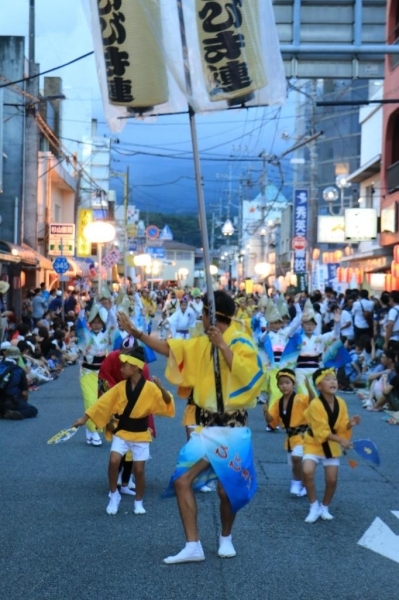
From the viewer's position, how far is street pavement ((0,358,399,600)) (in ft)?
18.0

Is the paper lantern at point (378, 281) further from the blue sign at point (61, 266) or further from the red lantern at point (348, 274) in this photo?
the blue sign at point (61, 266)

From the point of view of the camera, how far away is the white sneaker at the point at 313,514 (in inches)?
283

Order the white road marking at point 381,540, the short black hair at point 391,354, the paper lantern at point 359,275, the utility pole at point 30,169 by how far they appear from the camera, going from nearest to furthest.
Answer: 1. the white road marking at point 381,540
2. the short black hair at point 391,354
3. the utility pole at point 30,169
4. the paper lantern at point 359,275

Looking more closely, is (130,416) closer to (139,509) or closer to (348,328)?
(139,509)

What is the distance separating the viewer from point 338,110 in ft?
166

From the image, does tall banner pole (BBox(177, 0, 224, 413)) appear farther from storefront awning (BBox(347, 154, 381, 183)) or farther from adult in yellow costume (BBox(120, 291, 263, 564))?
storefront awning (BBox(347, 154, 381, 183))

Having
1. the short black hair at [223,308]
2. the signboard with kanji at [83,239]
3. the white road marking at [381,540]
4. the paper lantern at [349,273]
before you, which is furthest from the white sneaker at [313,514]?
the signboard with kanji at [83,239]

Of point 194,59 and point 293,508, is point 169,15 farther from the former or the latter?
point 293,508

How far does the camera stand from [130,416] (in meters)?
7.40

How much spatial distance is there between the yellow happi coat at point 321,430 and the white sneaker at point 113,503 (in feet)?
5.57

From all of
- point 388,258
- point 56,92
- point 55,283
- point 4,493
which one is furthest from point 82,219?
point 4,493

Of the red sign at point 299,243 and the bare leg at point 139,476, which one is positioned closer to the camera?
the bare leg at point 139,476

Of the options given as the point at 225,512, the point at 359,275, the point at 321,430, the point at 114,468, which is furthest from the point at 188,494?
the point at 359,275

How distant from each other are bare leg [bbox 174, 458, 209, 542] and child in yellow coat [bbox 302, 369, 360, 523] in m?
1.71
